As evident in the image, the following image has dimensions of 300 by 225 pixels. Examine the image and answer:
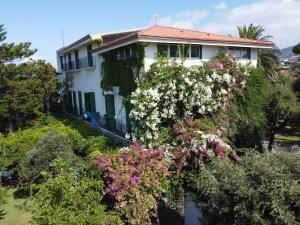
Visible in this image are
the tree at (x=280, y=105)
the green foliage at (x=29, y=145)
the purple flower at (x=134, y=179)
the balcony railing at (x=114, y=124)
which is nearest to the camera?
the purple flower at (x=134, y=179)

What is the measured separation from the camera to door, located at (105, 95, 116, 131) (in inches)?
820

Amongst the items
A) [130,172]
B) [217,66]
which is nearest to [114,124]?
[217,66]

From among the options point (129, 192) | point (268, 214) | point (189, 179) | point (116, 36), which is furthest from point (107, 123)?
point (268, 214)

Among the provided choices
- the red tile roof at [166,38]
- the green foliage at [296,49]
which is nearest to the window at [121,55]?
the red tile roof at [166,38]

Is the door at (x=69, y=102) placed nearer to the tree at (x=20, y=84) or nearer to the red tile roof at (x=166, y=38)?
the tree at (x=20, y=84)

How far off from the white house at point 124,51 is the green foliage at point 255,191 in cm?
894

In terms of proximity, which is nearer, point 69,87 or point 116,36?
point 116,36

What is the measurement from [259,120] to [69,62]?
19.7 metres

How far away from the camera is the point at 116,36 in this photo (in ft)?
70.3

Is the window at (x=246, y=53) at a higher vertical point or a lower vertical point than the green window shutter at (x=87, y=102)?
higher

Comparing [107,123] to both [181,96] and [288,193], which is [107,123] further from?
[288,193]

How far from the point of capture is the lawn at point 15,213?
42.5 feet

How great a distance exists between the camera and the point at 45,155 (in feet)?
49.2

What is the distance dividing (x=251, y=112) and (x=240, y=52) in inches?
166
